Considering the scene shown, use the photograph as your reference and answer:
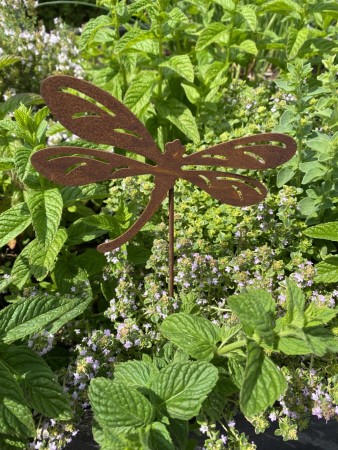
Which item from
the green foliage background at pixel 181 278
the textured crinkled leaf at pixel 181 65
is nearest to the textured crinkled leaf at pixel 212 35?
the green foliage background at pixel 181 278

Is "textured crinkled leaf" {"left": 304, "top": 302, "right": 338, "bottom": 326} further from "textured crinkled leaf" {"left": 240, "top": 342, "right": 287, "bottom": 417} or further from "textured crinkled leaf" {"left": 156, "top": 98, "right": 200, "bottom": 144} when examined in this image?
"textured crinkled leaf" {"left": 156, "top": 98, "right": 200, "bottom": 144}

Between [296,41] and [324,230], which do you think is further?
[296,41]

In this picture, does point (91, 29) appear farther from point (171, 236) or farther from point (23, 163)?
point (171, 236)

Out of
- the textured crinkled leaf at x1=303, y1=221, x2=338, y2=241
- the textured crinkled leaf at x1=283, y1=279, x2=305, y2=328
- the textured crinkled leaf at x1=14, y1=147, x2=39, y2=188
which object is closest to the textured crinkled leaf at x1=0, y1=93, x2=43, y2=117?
the textured crinkled leaf at x1=14, y1=147, x2=39, y2=188

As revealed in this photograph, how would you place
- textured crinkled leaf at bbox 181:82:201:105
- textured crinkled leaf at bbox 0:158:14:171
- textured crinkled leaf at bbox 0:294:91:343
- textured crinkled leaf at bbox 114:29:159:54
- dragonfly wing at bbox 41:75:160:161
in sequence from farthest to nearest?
textured crinkled leaf at bbox 181:82:201:105 → textured crinkled leaf at bbox 114:29:159:54 → textured crinkled leaf at bbox 0:158:14:171 → textured crinkled leaf at bbox 0:294:91:343 → dragonfly wing at bbox 41:75:160:161

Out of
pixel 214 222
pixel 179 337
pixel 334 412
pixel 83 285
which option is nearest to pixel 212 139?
pixel 214 222

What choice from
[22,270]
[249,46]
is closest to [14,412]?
[22,270]

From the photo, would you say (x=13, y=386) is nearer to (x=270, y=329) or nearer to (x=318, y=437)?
(x=270, y=329)
